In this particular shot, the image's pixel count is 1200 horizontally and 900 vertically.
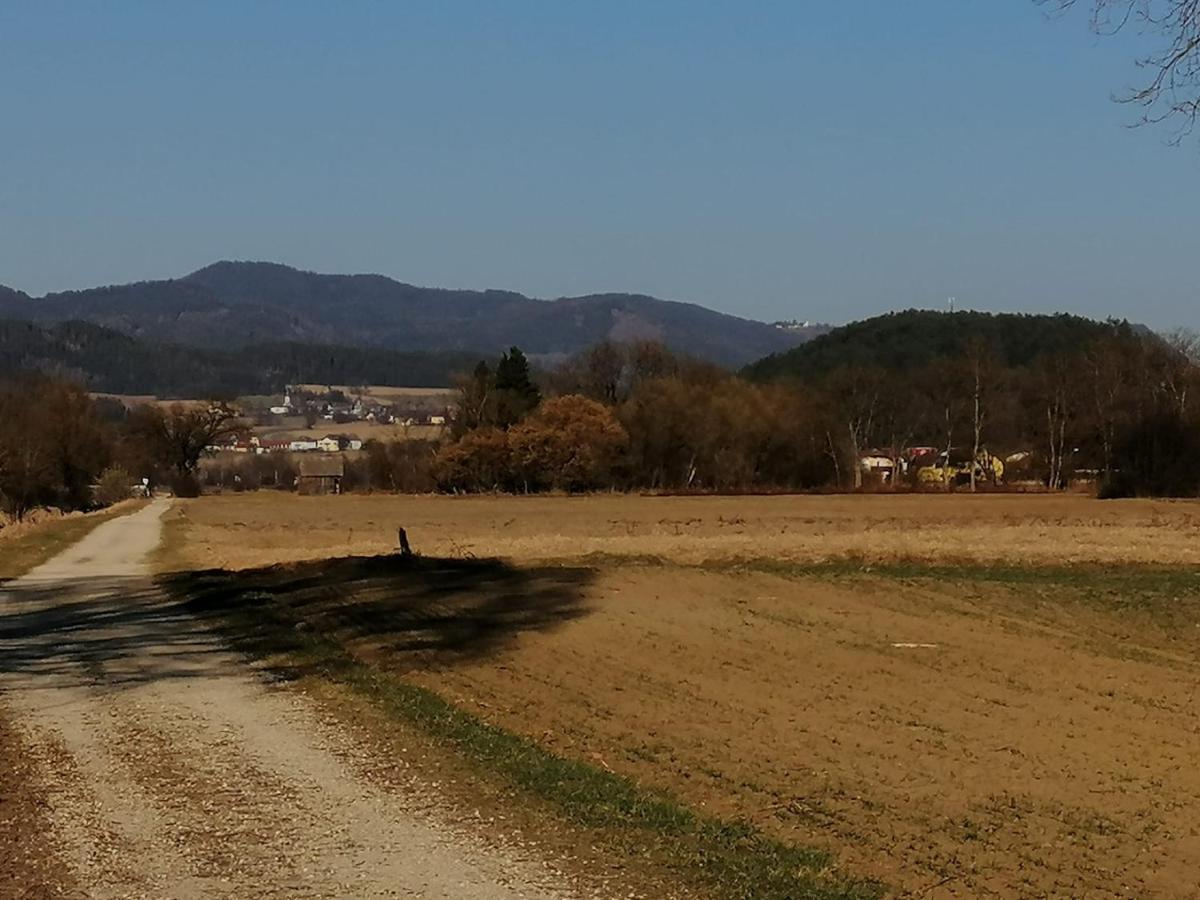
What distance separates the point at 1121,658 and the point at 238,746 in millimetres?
13207

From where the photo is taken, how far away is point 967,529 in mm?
48875

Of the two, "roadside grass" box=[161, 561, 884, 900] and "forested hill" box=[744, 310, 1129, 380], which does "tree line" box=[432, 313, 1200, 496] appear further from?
"roadside grass" box=[161, 561, 884, 900]

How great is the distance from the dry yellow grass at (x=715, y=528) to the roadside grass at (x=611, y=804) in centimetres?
1896

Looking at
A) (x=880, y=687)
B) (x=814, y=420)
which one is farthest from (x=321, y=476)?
(x=880, y=687)

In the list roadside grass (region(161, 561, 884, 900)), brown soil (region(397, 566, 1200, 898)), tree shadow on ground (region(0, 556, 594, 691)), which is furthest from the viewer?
tree shadow on ground (region(0, 556, 594, 691))

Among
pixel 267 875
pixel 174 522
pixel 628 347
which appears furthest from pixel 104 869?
pixel 628 347

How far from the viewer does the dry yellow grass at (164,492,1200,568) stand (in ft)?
121

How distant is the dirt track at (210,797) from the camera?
7.90 metres

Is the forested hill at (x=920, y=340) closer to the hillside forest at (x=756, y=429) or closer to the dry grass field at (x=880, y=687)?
the hillside forest at (x=756, y=429)

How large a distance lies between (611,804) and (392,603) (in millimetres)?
12851

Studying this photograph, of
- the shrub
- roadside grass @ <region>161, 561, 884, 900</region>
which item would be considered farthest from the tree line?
roadside grass @ <region>161, 561, 884, 900</region>

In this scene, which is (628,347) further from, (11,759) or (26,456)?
(11,759)

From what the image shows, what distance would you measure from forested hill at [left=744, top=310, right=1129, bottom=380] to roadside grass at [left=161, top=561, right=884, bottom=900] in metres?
111

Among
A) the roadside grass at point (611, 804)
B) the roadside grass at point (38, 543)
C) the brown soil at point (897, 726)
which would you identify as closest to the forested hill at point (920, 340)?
the roadside grass at point (38, 543)
